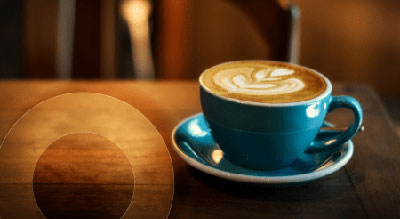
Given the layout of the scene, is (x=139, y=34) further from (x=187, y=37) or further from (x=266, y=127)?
(x=266, y=127)

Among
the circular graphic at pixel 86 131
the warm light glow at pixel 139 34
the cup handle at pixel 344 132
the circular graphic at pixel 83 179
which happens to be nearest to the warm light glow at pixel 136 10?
the warm light glow at pixel 139 34

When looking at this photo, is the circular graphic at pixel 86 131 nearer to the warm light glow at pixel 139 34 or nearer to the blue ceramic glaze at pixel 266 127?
the blue ceramic glaze at pixel 266 127

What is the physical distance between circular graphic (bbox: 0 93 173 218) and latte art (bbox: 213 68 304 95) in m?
0.11

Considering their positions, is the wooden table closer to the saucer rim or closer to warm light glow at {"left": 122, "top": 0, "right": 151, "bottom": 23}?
the saucer rim

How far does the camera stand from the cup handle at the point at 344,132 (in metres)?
0.53

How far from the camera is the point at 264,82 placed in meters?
0.56

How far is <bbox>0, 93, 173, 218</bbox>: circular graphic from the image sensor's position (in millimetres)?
479

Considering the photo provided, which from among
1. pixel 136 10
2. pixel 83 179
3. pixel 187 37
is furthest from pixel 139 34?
pixel 83 179

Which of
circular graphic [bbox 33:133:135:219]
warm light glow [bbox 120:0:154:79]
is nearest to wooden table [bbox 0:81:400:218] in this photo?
circular graphic [bbox 33:133:135:219]

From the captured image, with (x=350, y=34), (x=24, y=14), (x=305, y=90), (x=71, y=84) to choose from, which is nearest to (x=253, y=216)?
(x=305, y=90)

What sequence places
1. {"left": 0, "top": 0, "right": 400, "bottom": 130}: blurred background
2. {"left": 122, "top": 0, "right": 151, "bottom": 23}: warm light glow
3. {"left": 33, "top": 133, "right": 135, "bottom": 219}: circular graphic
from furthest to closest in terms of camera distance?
{"left": 122, "top": 0, "right": 151, "bottom": 23}: warm light glow → {"left": 0, "top": 0, "right": 400, "bottom": 130}: blurred background → {"left": 33, "top": 133, "right": 135, "bottom": 219}: circular graphic

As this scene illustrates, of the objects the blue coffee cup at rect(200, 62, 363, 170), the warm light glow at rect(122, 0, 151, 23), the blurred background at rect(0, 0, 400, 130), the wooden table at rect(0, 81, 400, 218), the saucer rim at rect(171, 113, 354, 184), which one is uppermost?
the blue coffee cup at rect(200, 62, 363, 170)

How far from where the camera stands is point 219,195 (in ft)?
1.62

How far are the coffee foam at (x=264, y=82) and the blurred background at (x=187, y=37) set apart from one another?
0.35 metres
